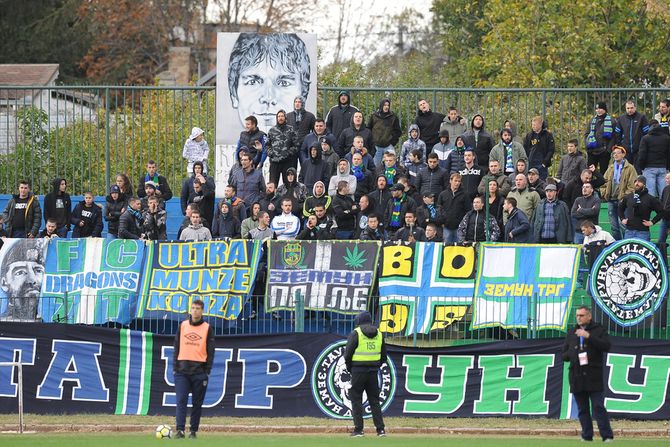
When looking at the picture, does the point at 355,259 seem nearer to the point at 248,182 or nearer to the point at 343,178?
the point at 343,178

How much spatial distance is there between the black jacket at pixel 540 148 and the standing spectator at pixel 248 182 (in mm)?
5153

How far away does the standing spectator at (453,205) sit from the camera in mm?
24109

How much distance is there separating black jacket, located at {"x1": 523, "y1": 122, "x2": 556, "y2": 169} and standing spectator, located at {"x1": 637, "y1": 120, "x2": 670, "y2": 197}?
5.53ft

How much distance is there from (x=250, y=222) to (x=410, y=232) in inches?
115

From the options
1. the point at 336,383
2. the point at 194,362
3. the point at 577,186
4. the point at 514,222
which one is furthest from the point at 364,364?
the point at 577,186

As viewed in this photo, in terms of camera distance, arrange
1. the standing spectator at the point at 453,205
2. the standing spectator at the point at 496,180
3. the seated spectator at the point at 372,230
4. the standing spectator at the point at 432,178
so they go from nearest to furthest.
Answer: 1. the seated spectator at the point at 372,230
2. the standing spectator at the point at 453,205
3. the standing spectator at the point at 496,180
4. the standing spectator at the point at 432,178

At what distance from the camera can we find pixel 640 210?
23.5 m

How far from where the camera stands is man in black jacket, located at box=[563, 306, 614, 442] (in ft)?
59.3

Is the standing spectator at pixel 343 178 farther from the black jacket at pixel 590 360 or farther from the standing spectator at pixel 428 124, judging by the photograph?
the black jacket at pixel 590 360

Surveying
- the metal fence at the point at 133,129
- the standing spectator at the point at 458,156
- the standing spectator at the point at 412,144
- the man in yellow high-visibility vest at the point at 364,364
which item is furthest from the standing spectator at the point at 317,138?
the man in yellow high-visibility vest at the point at 364,364

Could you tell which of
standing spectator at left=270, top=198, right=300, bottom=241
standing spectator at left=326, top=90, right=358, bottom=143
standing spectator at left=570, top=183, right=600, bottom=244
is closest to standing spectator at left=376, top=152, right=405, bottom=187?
standing spectator at left=326, top=90, right=358, bottom=143

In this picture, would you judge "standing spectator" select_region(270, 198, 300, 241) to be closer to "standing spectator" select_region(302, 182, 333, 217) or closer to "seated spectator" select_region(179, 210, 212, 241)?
"standing spectator" select_region(302, 182, 333, 217)

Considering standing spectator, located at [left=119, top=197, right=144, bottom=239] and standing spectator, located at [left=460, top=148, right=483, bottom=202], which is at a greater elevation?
standing spectator, located at [left=460, top=148, right=483, bottom=202]

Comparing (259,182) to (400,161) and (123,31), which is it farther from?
(123,31)
